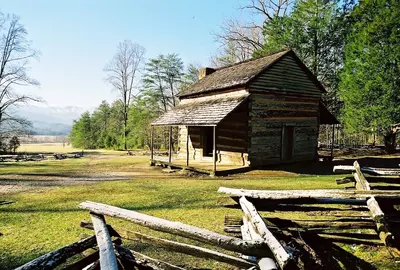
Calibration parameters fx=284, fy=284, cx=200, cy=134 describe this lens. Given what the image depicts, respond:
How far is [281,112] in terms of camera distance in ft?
57.1

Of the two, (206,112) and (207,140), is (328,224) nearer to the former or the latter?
(206,112)

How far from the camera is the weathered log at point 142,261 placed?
3.28 m

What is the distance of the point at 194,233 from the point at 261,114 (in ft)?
45.9

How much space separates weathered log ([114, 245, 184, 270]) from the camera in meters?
3.28

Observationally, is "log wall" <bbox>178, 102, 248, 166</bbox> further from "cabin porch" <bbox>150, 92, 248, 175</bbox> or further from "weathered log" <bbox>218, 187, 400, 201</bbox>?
"weathered log" <bbox>218, 187, 400, 201</bbox>

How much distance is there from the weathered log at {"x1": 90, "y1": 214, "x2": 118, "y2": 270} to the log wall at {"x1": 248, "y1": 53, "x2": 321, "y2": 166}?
513 inches

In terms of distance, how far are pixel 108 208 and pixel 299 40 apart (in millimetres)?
28789

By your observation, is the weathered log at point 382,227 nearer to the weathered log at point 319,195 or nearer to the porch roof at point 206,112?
the weathered log at point 319,195

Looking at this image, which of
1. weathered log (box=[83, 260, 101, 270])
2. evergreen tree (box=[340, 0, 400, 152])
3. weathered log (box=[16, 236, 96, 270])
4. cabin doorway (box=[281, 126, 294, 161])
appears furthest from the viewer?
evergreen tree (box=[340, 0, 400, 152])

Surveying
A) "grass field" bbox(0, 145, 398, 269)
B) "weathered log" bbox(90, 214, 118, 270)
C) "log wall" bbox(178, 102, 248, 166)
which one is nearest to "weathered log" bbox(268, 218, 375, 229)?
"grass field" bbox(0, 145, 398, 269)

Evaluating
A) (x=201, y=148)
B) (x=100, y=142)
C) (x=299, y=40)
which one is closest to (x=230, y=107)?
(x=201, y=148)

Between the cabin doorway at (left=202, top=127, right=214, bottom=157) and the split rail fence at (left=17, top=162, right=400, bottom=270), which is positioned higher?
the cabin doorway at (left=202, top=127, right=214, bottom=157)

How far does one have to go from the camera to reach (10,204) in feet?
29.3

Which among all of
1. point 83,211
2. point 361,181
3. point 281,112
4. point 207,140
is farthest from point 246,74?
point 83,211
